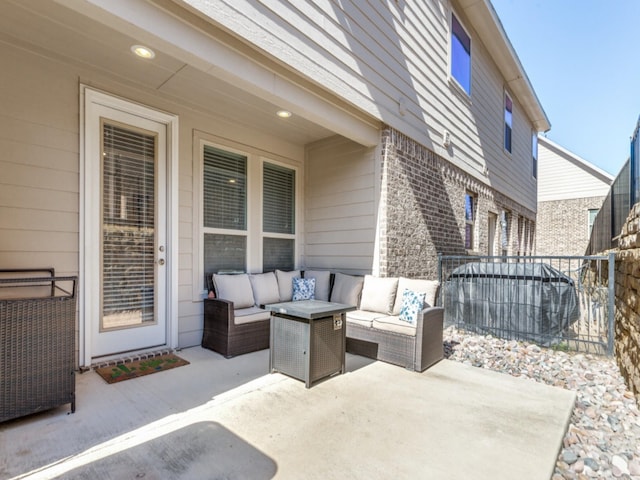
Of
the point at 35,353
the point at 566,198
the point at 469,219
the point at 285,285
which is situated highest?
the point at 566,198

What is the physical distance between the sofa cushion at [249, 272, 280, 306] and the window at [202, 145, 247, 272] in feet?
1.19

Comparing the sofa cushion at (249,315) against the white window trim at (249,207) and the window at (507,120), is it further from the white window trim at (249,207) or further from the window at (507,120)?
the window at (507,120)

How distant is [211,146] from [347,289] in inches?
98.2

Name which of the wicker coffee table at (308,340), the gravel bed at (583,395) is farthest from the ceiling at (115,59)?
the gravel bed at (583,395)

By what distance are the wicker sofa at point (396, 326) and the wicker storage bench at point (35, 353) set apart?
2.58 meters

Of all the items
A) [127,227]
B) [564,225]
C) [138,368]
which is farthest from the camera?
[564,225]

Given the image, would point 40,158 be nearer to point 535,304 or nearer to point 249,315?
point 249,315

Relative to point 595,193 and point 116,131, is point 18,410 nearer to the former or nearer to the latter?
point 116,131

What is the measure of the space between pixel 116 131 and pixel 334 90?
2.31m

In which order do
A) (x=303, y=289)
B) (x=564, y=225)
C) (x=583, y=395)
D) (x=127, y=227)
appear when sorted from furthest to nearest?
(x=564, y=225) → (x=303, y=289) → (x=127, y=227) → (x=583, y=395)

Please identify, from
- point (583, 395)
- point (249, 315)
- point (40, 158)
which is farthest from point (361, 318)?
point (40, 158)

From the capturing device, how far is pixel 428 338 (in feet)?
11.2

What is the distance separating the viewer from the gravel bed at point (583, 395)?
1.99 meters

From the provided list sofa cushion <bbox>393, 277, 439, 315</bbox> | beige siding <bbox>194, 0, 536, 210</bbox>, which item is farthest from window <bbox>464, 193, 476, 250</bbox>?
sofa cushion <bbox>393, 277, 439, 315</bbox>
